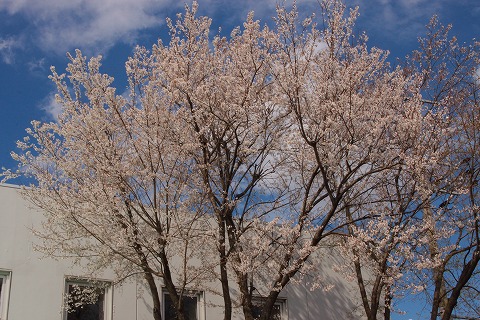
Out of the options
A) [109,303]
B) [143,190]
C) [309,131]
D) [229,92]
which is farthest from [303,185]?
[109,303]

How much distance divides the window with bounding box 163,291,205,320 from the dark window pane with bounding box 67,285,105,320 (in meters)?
1.45

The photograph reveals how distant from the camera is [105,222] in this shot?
37.2ft

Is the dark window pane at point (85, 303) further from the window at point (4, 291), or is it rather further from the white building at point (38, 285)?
the window at point (4, 291)

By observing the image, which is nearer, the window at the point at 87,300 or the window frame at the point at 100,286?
the window at the point at 87,300

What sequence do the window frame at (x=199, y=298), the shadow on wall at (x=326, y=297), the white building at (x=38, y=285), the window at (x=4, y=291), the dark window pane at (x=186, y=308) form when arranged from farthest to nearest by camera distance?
the shadow on wall at (x=326, y=297) < the window frame at (x=199, y=298) < the dark window pane at (x=186, y=308) < the white building at (x=38, y=285) < the window at (x=4, y=291)

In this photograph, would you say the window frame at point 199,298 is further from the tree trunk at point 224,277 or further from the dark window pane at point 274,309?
the tree trunk at point 224,277

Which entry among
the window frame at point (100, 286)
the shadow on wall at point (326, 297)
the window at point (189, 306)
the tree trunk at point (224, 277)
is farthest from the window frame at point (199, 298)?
the shadow on wall at point (326, 297)

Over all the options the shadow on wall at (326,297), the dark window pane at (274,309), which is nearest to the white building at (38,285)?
the dark window pane at (274,309)

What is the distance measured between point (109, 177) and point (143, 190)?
0.80 metres

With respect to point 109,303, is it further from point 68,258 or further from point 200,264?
point 200,264

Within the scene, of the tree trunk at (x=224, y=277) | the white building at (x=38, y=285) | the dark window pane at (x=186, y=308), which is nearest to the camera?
the tree trunk at (x=224, y=277)

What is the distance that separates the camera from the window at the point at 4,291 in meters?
11.5

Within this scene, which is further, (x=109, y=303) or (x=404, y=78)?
(x=404, y=78)

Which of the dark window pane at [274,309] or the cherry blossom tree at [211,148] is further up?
the cherry blossom tree at [211,148]
